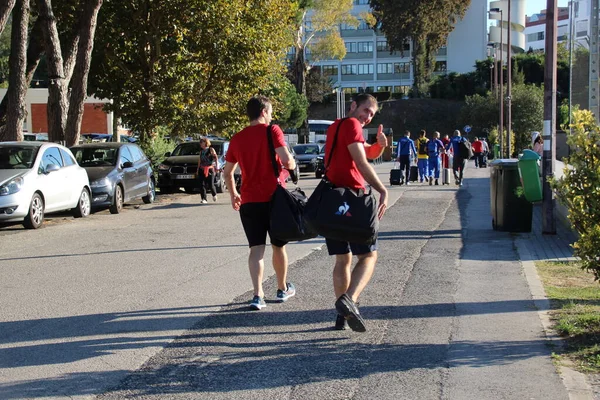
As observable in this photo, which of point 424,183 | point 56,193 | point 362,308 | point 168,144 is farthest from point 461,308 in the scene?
point 168,144

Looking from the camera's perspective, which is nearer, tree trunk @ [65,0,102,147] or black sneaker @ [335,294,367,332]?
black sneaker @ [335,294,367,332]

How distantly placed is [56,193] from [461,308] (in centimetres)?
1046

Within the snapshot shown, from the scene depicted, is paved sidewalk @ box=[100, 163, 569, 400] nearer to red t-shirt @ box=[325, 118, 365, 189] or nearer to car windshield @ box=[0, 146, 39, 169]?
red t-shirt @ box=[325, 118, 365, 189]

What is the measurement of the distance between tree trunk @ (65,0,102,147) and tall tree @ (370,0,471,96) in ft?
201

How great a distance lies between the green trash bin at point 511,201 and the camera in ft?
44.3

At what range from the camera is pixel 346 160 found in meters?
6.64

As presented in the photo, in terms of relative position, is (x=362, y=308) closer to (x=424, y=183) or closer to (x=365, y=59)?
(x=424, y=183)

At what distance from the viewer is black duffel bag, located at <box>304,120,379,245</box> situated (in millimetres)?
6438

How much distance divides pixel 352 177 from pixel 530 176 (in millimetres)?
6997

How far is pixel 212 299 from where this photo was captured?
27.1ft

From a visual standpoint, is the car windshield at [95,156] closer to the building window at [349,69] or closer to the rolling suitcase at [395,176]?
the rolling suitcase at [395,176]

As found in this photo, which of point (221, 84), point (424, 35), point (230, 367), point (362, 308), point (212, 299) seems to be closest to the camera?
point (230, 367)

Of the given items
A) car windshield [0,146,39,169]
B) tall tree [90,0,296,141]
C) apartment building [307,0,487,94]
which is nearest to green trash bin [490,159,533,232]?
car windshield [0,146,39,169]

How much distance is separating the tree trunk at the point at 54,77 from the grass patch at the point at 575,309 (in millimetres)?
14563
